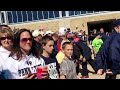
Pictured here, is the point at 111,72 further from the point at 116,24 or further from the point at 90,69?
the point at 90,69

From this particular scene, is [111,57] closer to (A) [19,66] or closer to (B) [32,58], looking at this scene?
(B) [32,58]

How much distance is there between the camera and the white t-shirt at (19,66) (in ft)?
11.8

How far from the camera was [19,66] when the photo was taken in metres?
3.60

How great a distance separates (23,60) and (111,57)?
1458 millimetres

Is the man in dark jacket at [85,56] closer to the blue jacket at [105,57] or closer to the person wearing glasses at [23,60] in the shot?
the blue jacket at [105,57]

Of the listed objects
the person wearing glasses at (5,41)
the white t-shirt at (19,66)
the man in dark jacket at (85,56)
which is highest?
the person wearing glasses at (5,41)

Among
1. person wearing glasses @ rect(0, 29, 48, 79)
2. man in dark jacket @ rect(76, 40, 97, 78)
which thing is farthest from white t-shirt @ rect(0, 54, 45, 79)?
man in dark jacket @ rect(76, 40, 97, 78)

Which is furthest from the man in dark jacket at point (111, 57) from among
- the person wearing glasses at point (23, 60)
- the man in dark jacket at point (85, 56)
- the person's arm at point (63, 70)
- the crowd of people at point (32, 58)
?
the man in dark jacket at point (85, 56)

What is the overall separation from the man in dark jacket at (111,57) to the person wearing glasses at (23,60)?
1.24 metres

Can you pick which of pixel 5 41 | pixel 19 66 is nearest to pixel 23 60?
pixel 19 66
